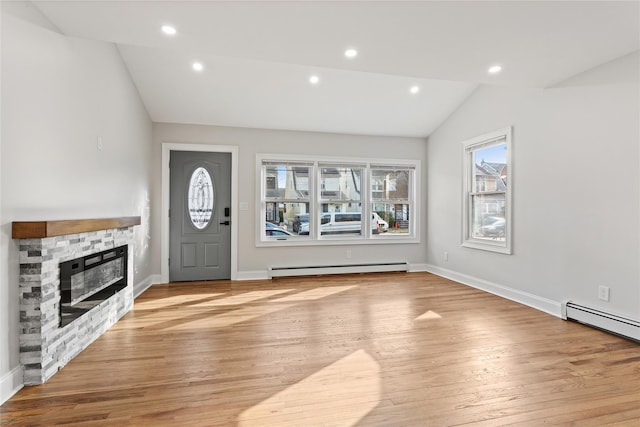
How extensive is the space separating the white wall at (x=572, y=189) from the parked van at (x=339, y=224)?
6.34 ft

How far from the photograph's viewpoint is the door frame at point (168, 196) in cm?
495

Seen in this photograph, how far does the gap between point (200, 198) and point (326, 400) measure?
3.95 metres

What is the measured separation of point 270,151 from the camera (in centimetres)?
532

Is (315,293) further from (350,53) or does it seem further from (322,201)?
(350,53)

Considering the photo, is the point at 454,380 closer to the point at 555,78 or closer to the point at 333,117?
the point at 555,78

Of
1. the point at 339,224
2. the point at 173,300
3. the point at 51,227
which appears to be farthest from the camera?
the point at 339,224

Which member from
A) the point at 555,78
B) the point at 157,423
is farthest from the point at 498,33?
the point at 157,423

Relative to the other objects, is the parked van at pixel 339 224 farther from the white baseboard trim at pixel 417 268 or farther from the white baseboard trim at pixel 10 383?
the white baseboard trim at pixel 10 383

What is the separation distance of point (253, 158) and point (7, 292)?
364 centimetres

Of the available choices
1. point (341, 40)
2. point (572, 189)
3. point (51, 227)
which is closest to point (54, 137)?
point (51, 227)

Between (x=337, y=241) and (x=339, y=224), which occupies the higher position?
(x=339, y=224)

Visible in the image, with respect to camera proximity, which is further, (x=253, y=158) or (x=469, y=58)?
(x=253, y=158)

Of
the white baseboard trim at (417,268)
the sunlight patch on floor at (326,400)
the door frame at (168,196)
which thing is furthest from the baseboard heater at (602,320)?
the door frame at (168,196)

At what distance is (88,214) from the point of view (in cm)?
290
